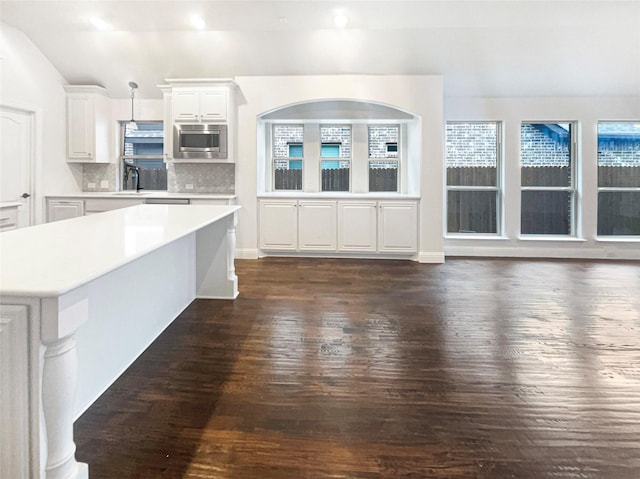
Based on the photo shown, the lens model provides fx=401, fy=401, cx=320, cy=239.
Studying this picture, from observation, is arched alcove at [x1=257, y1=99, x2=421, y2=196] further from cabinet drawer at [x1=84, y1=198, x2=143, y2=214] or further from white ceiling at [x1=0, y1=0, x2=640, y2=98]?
cabinet drawer at [x1=84, y1=198, x2=143, y2=214]

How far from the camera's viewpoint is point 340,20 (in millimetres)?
4473

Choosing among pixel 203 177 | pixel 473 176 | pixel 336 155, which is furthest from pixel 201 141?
pixel 473 176

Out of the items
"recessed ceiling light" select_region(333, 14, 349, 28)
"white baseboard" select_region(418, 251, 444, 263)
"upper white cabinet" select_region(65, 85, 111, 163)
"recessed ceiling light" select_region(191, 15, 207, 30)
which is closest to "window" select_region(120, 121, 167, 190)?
"upper white cabinet" select_region(65, 85, 111, 163)

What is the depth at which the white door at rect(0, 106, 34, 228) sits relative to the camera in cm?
491

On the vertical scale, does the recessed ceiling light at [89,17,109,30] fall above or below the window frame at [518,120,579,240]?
above

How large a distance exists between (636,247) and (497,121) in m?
2.73

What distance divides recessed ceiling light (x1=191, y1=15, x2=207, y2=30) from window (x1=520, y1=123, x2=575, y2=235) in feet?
15.3

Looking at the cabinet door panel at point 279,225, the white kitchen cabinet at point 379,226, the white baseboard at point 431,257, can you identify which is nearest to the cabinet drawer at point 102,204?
the cabinet door panel at point 279,225

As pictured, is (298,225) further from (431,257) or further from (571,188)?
(571,188)

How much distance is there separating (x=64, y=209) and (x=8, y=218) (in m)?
0.62

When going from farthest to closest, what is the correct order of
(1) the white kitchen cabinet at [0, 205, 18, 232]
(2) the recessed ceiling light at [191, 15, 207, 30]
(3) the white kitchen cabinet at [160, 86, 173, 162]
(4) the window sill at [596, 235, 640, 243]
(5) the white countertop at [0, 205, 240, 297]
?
(4) the window sill at [596, 235, 640, 243]
(3) the white kitchen cabinet at [160, 86, 173, 162]
(1) the white kitchen cabinet at [0, 205, 18, 232]
(2) the recessed ceiling light at [191, 15, 207, 30]
(5) the white countertop at [0, 205, 240, 297]

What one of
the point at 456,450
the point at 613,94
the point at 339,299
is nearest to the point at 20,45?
the point at 339,299

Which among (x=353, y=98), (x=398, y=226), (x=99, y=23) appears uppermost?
(x=99, y=23)

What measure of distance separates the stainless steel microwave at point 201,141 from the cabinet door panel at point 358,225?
1859mm
